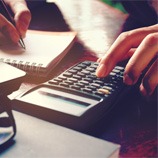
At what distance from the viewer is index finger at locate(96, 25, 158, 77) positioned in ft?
1.85

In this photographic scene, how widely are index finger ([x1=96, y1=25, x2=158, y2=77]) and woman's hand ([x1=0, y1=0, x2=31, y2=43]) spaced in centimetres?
26

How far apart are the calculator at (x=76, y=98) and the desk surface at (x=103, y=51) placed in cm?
2

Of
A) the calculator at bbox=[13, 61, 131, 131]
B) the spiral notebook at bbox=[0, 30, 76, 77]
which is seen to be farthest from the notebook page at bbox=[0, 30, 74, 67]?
the calculator at bbox=[13, 61, 131, 131]

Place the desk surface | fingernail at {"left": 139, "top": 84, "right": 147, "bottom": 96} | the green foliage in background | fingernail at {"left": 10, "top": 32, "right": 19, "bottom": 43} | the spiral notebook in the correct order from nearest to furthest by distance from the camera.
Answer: the desk surface → fingernail at {"left": 139, "top": 84, "right": 147, "bottom": 96} → the spiral notebook → fingernail at {"left": 10, "top": 32, "right": 19, "bottom": 43} → the green foliage in background

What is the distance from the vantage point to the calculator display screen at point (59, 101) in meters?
0.45

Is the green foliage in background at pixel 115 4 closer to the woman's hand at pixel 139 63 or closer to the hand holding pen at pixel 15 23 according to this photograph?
the hand holding pen at pixel 15 23

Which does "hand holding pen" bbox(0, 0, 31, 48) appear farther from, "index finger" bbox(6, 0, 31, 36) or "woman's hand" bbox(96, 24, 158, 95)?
"woman's hand" bbox(96, 24, 158, 95)

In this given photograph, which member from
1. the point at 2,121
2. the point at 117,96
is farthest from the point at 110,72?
the point at 2,121

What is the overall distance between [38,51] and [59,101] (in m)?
0.26

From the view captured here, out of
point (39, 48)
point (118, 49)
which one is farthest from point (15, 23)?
point (118, 49)

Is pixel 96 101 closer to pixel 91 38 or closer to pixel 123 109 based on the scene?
pixel 123 109

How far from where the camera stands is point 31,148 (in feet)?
1.22

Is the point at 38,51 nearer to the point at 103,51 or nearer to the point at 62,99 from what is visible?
the point at 103,51

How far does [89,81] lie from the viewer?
21.3 inches
